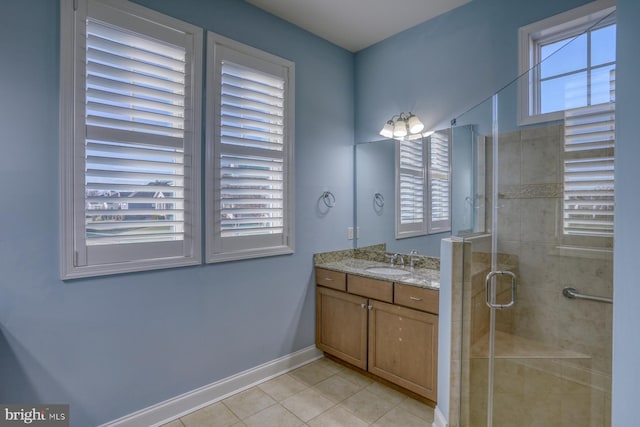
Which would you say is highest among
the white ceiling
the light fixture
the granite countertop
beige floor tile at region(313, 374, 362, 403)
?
the white ceiling

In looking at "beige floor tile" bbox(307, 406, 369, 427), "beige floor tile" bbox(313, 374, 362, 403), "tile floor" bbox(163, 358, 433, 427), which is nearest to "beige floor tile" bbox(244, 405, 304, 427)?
"tile floor" bbox(163, 358, 433, 427)

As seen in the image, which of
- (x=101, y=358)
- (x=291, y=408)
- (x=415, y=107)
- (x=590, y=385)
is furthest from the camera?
(x=415, y=107)

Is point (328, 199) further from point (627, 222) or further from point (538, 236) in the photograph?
point (627, 222)

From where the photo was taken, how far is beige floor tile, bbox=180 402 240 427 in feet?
6.64

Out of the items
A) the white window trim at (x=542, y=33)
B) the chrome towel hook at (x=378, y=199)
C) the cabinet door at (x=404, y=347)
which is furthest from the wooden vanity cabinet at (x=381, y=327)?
the white window trim at (x=542, y=33)

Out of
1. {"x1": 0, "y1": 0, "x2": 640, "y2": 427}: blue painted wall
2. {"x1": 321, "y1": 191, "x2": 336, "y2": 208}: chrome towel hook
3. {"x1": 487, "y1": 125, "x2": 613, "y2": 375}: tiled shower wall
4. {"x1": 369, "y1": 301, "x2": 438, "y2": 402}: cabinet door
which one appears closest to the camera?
{"x1": 0, "y1": 0, "x2": 640, "y2": 427}: blue painted wall

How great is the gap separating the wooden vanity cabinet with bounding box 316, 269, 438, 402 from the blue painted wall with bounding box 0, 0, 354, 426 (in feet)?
0.76

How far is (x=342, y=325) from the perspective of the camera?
270cm

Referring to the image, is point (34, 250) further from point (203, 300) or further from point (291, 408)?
point (291, 408)

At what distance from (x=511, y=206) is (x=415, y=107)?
1.26 meters

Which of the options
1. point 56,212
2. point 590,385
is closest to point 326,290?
point 590,385

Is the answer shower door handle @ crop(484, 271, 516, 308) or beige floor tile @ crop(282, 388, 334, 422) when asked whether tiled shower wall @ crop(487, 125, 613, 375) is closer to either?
shower door handle @ crop(484, 271, 516, 308)

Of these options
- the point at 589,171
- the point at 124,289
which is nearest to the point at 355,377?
the point at 124,289

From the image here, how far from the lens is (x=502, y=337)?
190cm
